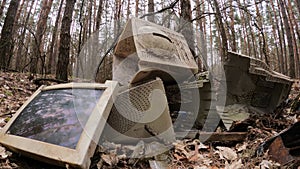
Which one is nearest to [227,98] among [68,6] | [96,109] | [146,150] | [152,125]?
[152,125]

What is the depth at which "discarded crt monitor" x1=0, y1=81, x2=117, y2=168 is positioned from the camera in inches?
41.7

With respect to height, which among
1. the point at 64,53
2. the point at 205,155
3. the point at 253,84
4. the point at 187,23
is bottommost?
the point at 205,155

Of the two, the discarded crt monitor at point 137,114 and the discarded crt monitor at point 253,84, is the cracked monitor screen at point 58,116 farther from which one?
the discarded crt monitor at point 253,84

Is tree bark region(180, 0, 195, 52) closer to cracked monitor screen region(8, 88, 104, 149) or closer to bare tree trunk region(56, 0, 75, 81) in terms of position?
bare tree trunk region(56, 0, 75, 81)

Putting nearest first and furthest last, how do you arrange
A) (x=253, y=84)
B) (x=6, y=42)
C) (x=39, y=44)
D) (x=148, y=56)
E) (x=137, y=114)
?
(x=137, y=114), (x=148, y=56), (x=253, y=84), (x=6, y=42), (x=39, y=44)

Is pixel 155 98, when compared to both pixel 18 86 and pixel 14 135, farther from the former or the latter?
pixel 18 86

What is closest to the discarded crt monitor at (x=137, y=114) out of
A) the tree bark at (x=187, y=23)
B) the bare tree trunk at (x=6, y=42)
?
the tree bark at (x=187, y=23)

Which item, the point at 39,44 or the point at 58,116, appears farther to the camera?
the point at 39,44

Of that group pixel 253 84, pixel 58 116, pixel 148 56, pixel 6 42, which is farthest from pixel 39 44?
pixel 253 84

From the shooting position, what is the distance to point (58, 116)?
1310 mm

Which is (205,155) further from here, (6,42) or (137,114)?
(6,42)

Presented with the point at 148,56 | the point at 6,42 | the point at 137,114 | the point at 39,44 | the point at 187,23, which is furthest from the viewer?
the point at 39,44

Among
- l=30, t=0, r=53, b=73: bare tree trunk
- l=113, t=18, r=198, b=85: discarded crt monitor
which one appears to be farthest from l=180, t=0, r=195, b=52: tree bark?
l=30, t=0, r=53, b=73: bare tree trunk

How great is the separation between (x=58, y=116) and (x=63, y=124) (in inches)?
4.0
